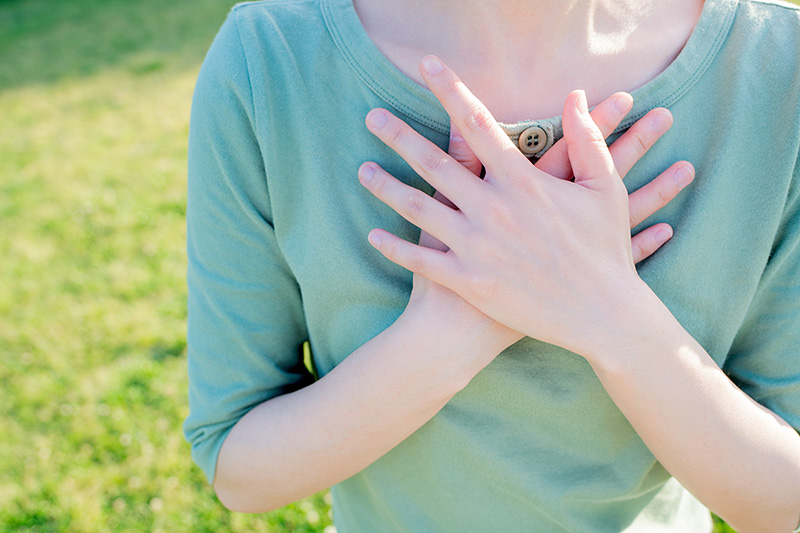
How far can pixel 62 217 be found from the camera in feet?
15.1

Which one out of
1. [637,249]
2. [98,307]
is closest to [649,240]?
[637,249]

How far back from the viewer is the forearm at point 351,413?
0.95 m

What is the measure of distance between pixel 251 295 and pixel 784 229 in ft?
2.97

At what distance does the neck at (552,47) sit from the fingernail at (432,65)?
A: 0.12m

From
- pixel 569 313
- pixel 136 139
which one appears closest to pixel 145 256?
pixel 136 139

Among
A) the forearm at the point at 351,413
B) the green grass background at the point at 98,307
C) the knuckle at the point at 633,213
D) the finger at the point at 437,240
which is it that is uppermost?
the knuckle at the point at 633,213

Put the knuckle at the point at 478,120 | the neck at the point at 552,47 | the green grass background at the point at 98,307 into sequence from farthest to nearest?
the green grass background at the point at 98,307 < the neck at the point at 552,47 < the knuckle at the point at 478,120

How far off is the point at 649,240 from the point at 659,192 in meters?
0.08

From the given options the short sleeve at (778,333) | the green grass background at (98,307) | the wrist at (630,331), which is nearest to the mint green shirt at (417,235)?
the short sleeve at (778,333)

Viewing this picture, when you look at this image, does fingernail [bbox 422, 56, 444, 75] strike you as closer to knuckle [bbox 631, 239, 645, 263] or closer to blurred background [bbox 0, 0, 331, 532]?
knuckle [bbox 631, 239, 645, 263]

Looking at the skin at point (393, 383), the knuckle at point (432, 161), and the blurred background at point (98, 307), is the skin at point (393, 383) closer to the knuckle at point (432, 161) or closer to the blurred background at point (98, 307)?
the knuckle at point (432, 161)

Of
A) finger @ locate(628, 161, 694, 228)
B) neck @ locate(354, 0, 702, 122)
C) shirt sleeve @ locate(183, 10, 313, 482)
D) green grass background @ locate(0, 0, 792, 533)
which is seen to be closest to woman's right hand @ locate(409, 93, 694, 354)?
finger @ locate(628, 161, 694, 228)

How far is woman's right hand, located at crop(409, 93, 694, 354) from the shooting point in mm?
924

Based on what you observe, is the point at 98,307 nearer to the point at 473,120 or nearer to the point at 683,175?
the point at 473,120
